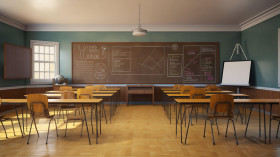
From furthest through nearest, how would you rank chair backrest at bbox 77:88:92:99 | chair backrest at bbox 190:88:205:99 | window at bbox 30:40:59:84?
window at bbox 30:40:59:84 → chair backrest at bbox 77:88:92:99 → chair backrest at bbox 190:88:205:99

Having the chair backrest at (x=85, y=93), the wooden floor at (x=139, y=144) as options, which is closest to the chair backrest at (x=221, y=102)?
the wooden floor at (x=139, y=144)

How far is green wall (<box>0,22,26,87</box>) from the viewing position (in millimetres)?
6328

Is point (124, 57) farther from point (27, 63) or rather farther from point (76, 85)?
point (27, 63)

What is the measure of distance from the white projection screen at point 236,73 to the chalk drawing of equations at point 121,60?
12.5ft

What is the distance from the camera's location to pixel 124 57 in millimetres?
7984

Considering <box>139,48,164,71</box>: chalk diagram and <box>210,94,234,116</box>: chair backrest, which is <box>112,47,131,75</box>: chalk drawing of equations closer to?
<box>139,48,164,71</box>: chalk diagram

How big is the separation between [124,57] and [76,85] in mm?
2232

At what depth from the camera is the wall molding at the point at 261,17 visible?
5798mm

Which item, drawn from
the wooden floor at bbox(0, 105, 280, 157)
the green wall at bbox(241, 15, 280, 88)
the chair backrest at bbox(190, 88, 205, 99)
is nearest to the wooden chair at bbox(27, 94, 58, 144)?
the wooden floor at bbox(0, 105, 280, 157)

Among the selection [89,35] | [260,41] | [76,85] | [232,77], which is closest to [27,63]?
[76,85]

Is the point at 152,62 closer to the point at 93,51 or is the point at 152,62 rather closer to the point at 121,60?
the point at 121,60

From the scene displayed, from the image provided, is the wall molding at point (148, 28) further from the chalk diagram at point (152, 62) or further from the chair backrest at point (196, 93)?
the chair backrest at point (196, 93)

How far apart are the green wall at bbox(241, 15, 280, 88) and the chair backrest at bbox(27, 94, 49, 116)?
20.2 feet

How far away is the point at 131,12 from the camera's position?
630 cm
